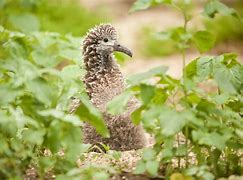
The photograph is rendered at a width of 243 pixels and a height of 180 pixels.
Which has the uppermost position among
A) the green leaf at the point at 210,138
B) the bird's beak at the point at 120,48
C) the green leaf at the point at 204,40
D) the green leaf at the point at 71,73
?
the bird's beak at the point at 120,48

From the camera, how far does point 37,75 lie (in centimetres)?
417

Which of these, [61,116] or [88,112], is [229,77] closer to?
[88,112]

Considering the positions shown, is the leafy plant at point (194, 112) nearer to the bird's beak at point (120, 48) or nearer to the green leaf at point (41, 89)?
the green leaf at point (41, 89)

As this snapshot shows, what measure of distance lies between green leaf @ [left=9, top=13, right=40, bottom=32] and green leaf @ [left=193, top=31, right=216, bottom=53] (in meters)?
0.80

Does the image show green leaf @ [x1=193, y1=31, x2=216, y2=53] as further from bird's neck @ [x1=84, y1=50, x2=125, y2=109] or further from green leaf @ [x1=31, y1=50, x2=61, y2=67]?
bird's neck @ [x1=84, y1=50, x2=125, y2=109]

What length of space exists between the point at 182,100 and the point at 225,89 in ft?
0.94

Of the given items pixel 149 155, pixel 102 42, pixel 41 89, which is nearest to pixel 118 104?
pixel 149 155

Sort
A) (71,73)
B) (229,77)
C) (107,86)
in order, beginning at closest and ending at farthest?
(71,73) → (229,77) → (107,86)

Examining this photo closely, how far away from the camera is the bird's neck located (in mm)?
5992

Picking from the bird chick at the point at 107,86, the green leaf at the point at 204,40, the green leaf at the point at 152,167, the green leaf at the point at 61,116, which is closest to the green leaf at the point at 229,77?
the green leaf at the point at 204,40

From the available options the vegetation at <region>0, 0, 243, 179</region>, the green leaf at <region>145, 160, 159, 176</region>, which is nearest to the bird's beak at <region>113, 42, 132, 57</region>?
the vegetation at <region>0, 0, 243, 179</region>

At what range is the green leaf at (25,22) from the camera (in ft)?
13.7

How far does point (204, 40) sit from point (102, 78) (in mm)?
1842

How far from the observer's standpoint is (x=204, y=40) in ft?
14.6
